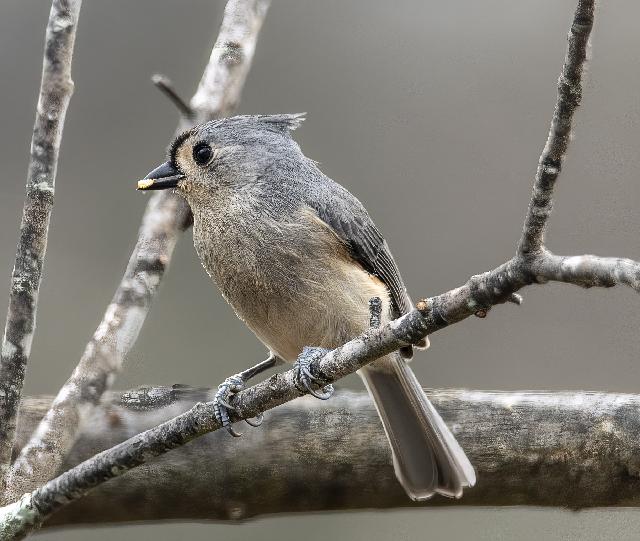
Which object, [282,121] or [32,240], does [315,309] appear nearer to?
[282,121]

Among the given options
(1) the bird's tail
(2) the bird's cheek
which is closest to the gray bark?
(1) the bird's tail

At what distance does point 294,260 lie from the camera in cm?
289

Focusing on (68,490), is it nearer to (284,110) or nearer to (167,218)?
(167,218)

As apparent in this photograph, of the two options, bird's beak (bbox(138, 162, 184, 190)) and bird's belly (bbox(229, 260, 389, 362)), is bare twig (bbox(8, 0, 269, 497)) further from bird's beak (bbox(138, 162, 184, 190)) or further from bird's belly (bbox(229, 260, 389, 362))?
bird's belly (bbox(229, 260, 389, 362))

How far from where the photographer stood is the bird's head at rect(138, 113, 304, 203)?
312 centimetres

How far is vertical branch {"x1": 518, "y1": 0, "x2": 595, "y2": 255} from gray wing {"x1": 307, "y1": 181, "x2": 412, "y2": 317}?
1.32 m

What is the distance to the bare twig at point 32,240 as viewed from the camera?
245 centimetres

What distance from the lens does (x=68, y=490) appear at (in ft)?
7.98

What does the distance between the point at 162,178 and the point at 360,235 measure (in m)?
0.64

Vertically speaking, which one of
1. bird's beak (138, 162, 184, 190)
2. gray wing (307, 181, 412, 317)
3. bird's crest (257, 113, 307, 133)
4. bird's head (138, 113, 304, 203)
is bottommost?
gray wing (307, 181, 412, 317)

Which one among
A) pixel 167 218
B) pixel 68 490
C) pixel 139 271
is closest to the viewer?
pixel 68 490

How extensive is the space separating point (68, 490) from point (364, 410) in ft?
3.94

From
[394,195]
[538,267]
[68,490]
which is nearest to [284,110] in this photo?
[394,195]

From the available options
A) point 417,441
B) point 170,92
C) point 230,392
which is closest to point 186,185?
point 170,92
